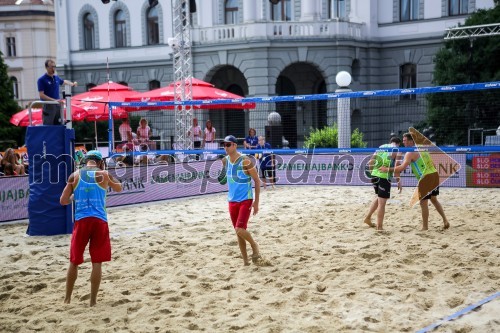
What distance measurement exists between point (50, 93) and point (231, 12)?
1807 centimetres

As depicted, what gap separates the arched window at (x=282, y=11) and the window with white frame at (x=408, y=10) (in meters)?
4.86

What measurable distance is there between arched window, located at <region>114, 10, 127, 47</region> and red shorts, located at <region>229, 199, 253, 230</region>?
2424 centimetres

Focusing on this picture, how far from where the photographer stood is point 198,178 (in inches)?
560

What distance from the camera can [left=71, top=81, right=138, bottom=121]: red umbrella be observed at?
663 inches

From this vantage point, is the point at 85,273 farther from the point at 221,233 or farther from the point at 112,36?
the point at 112,36

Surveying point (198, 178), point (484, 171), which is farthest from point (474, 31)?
point (198, 178)

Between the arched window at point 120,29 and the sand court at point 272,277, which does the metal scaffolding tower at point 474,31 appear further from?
the arched window at point 120,29

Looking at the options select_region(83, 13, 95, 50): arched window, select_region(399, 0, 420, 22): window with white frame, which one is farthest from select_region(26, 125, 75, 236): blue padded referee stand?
select_region(83, 13, 95, 50): arched window

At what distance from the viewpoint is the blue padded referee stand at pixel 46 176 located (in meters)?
9.48

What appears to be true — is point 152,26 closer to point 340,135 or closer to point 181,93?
point 181,93

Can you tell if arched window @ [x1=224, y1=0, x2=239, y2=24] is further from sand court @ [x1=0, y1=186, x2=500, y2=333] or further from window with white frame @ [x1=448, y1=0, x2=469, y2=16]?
sand court @ [x1=0, y1=186, x2=500, y2=333]

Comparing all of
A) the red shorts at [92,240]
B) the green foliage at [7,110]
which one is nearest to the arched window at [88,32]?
the green foliage at [7,110]

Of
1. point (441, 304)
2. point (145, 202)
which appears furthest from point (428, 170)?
point (145, 202)

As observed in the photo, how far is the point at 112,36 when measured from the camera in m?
29.7
